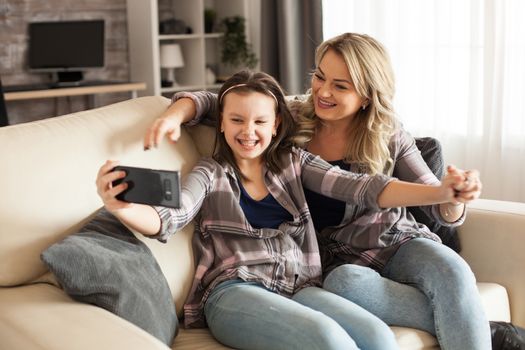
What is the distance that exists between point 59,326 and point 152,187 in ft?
1.06

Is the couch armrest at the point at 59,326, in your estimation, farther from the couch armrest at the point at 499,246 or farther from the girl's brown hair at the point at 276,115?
the couch armrest at the point at 499,246

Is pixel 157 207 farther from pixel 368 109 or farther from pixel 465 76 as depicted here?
pixel 465 76

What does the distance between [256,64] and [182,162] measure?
315 cm

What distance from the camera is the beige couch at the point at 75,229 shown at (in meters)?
1.65

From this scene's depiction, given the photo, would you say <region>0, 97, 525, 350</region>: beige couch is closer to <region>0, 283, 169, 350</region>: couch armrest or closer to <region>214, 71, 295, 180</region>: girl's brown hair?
<region>0, 283, 169, 350</region>: couch armrest

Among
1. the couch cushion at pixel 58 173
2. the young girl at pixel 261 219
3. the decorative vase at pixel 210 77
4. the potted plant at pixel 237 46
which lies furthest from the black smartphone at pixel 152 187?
the decorative vase at pixel 210 77

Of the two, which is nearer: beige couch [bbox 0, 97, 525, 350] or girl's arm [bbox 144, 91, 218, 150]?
beige couch [bbox 0, 97, 525, 350]

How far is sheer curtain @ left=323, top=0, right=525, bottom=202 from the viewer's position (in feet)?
12.9

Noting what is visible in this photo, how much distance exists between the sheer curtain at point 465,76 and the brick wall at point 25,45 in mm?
1694

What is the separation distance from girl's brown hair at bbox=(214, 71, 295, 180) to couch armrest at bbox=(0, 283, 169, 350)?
1.91 ft

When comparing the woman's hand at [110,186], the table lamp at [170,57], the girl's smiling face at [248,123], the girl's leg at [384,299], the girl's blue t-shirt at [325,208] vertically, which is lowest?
the girl's leg at [384,299]

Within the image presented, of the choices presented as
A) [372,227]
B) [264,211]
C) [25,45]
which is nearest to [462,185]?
[372,227]

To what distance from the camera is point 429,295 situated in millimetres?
2070

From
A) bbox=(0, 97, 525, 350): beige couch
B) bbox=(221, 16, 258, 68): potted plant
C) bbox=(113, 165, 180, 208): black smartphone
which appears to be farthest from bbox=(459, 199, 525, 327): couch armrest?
bbox=(221, 16, 258, 68): potted plant
